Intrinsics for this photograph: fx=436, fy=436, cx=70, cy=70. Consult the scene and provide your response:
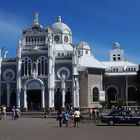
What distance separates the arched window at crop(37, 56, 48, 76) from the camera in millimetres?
78081

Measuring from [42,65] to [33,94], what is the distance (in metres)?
5.53

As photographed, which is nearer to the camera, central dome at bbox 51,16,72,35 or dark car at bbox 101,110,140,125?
dark car at bbox 101,110,140,125

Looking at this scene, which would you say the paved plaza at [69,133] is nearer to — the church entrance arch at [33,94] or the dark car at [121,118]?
the dark car at [121,118]

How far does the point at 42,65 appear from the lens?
3088 inches

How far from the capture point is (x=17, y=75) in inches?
3095

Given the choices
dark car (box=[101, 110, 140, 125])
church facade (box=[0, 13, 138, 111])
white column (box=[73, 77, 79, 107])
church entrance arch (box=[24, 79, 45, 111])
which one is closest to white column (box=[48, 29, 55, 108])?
church facade (box=[0, 13, 138, 111])

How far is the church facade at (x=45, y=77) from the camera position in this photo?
7756 centimetres

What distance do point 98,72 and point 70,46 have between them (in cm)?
853

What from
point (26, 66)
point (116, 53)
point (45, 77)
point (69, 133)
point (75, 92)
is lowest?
point (69, 133)

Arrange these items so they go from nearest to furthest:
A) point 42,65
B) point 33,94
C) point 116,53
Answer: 1. point 42,65
2. point 33,94
3. point 116,53

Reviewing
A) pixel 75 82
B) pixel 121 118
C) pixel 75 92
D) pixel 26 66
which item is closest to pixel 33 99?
pixel 26 66

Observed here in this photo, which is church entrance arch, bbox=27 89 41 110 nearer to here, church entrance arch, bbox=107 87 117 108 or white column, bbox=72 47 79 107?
white column, bbox=72 47 79 107

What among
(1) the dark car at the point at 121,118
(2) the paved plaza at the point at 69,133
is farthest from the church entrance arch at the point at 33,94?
(2) the paved plaza at the point at 69,133

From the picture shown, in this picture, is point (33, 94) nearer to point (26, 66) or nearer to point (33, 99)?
point (33, 99)
